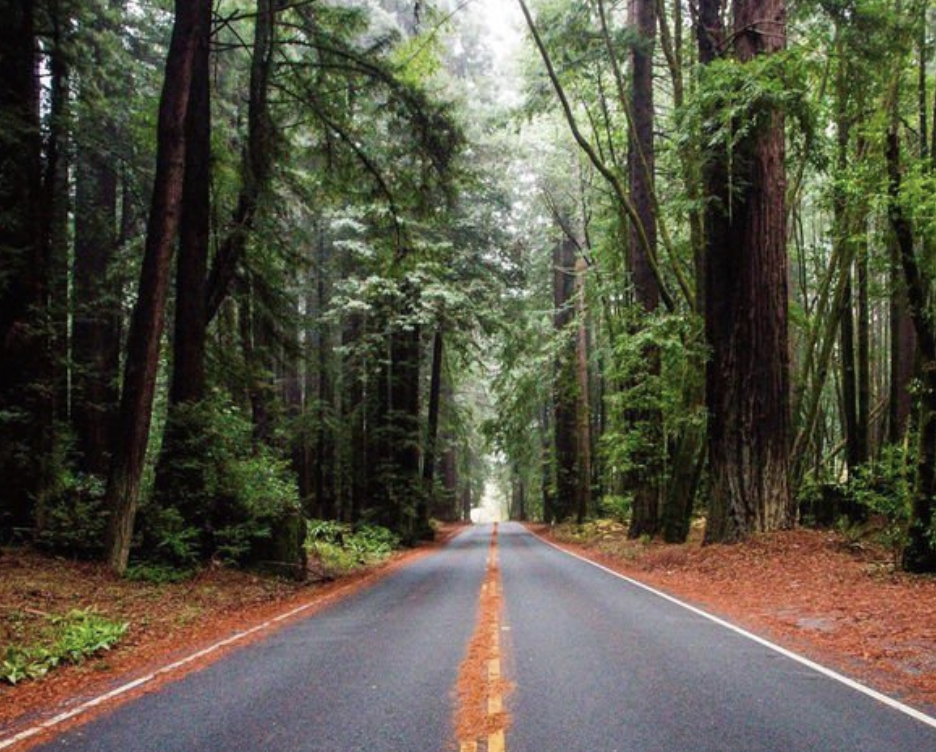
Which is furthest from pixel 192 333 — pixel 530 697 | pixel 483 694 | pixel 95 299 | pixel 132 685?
pixel 530 697

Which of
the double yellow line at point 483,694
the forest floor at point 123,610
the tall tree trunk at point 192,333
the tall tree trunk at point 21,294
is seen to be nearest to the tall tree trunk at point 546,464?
the forest floor at point 123,610

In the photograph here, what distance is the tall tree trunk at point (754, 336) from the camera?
13.6 metres

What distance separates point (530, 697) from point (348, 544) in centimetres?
1508

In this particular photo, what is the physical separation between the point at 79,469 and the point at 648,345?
45.8 feet

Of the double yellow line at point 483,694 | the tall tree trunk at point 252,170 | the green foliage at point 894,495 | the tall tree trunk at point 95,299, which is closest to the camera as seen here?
the double yellow line at point 483,694

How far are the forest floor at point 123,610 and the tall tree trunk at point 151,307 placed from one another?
0.86 meters

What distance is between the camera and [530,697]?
204 inches

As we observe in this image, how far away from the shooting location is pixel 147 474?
18.2m

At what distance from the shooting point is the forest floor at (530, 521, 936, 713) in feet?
20.9

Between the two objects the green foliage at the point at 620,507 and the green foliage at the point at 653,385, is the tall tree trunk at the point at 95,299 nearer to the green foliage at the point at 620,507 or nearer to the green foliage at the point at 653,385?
the green foliage at the point at 653,385

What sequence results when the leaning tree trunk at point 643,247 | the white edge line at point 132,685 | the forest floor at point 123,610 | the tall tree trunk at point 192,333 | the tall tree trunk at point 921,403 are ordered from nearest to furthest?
1. the white edge line at point 132,685
2. the forest floor at point 123,610
3. the tall tree trunk at point 921,403
4. the tall tree trunk at point 192,333
5. the leaning tree trunk at point 643,247

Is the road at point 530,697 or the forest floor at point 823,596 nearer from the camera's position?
the road at point 530,697

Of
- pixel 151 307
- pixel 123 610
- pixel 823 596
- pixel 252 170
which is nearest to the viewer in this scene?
pixel 123 610

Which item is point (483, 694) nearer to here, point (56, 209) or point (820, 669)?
point (820, 669)
